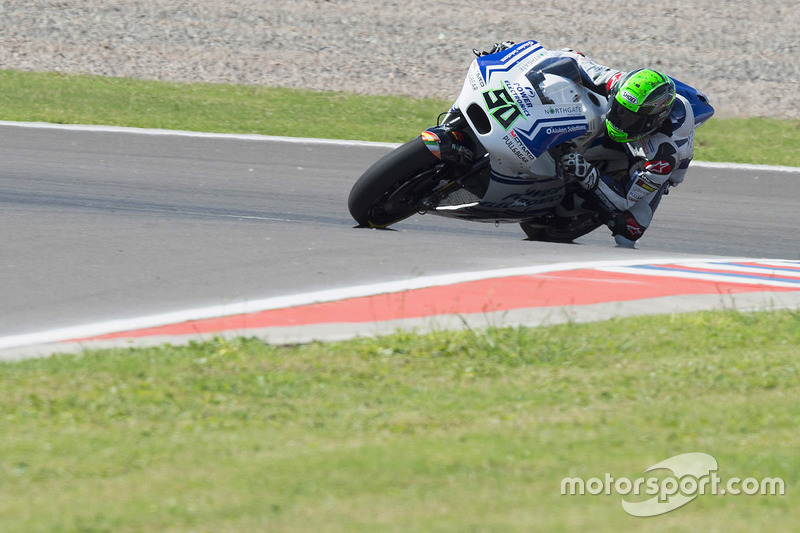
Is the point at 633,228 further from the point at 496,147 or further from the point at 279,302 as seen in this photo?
the point at 279,302

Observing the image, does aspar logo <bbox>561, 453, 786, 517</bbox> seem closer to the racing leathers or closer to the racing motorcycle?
the racing motorcycle

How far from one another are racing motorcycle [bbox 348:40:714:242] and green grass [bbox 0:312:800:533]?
2.26m

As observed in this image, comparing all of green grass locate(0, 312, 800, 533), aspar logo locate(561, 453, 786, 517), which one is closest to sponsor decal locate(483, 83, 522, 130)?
green grass locate(0, 312, 800, 533)

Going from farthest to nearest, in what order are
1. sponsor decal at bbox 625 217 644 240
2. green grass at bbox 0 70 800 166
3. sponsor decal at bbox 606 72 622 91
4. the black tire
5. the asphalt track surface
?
1. green grass at bbox 0 70 800 166
2. sponsor decal at bbox 625 217 644 240
3. sponsor decal at bbox 606 72 622 91
4. the black tire
5. the asphalt track surface

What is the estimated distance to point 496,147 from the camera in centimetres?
805

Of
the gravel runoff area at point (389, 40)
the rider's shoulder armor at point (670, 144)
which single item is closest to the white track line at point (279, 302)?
the rider's shoulder armor at point (670, 144)

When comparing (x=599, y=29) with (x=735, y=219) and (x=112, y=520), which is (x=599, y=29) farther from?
(x=112, y=520)

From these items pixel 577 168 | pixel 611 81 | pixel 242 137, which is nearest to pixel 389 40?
pixel 242 137

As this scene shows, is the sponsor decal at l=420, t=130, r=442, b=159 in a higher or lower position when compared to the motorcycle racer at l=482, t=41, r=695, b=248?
higher

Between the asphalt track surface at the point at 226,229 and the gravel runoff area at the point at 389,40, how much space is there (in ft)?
13.4

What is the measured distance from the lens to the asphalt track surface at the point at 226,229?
21.7 ft

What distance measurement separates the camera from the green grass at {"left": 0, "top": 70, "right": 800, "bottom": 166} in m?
13.5

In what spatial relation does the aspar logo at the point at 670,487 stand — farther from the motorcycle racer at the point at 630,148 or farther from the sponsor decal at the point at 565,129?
the motorcycle racer at the point at 630,148

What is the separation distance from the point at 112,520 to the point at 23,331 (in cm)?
244
